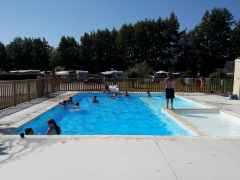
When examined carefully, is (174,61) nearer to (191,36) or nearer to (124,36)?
(191,36)

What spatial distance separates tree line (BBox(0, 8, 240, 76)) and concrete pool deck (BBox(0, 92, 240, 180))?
4275 centimetres

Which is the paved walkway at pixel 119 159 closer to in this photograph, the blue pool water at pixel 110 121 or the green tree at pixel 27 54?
the blue pool water at pixel 110 121

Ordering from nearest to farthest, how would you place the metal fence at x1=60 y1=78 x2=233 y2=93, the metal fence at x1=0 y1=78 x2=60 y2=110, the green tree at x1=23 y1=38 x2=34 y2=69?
the metal fence at x1=0 y1=78 x2=60 y2=110
the metal fence at x1=60 y1=78 x2=233 y2=93
the green tree at x1=23 y1=38 x2=34 y2=69

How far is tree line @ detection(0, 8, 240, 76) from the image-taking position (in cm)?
4791

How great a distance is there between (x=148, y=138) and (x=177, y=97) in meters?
10.0

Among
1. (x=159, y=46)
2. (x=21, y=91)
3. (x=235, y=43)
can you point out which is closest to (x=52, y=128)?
(x=21, y=91)

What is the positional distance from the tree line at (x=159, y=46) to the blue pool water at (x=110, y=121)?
1419 inches

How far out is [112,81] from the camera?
58.1 ft

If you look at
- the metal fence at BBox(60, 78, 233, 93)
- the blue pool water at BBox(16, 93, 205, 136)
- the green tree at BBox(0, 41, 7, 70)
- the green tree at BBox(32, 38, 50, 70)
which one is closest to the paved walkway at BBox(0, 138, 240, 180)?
the blue pool water at BBox(16, 93, 205, 136)

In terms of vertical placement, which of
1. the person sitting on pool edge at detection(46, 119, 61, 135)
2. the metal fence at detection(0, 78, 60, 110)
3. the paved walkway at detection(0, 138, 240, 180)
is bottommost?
the person sitting on pool edge at detection(46, 119, 61, 135)

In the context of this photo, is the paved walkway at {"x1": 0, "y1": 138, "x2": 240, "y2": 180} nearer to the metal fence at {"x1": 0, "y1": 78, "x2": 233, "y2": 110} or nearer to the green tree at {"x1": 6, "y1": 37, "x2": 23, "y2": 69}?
the metal fence at {"x1": 0, "y1": 78, "x2": 233, "y2": 110}

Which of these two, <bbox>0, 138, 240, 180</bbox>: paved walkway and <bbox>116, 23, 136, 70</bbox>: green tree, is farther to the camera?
<bbox>116, 23, 136, 70</bbox>: green tree

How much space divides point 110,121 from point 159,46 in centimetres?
4681

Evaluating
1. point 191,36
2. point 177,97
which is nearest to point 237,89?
point 177,97
